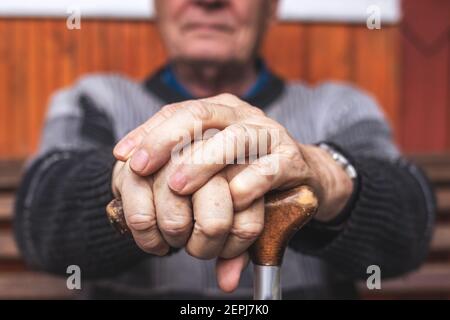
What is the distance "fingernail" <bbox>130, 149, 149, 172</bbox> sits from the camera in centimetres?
63

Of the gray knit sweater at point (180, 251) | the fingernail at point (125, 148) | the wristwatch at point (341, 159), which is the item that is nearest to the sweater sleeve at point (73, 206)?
the gray knit sweater at point (180, 251)

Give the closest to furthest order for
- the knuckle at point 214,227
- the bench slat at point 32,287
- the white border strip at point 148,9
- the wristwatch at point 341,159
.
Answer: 1. the knuckle at point 214,227
2. the wristwatch at point 341,159
3. the bench slat at point 32,287
4. the white border strip at point 148,9

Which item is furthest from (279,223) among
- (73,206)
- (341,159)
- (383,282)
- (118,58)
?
(118,58)

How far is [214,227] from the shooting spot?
0.62m

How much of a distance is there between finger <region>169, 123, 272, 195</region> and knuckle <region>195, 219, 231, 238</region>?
0.11 feet

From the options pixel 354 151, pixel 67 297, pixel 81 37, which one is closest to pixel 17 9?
pixel 81 37

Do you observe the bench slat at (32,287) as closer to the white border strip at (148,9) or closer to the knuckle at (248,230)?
the white border strip at (148,9)

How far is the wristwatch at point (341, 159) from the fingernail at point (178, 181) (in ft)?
1.04

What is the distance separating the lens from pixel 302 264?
4.09 feet

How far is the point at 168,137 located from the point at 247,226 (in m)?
0.11

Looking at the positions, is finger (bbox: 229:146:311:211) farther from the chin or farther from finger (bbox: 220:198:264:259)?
the chin

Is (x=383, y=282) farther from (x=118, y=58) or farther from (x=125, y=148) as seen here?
(x=125, y=148)

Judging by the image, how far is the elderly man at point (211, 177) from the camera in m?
0.63
